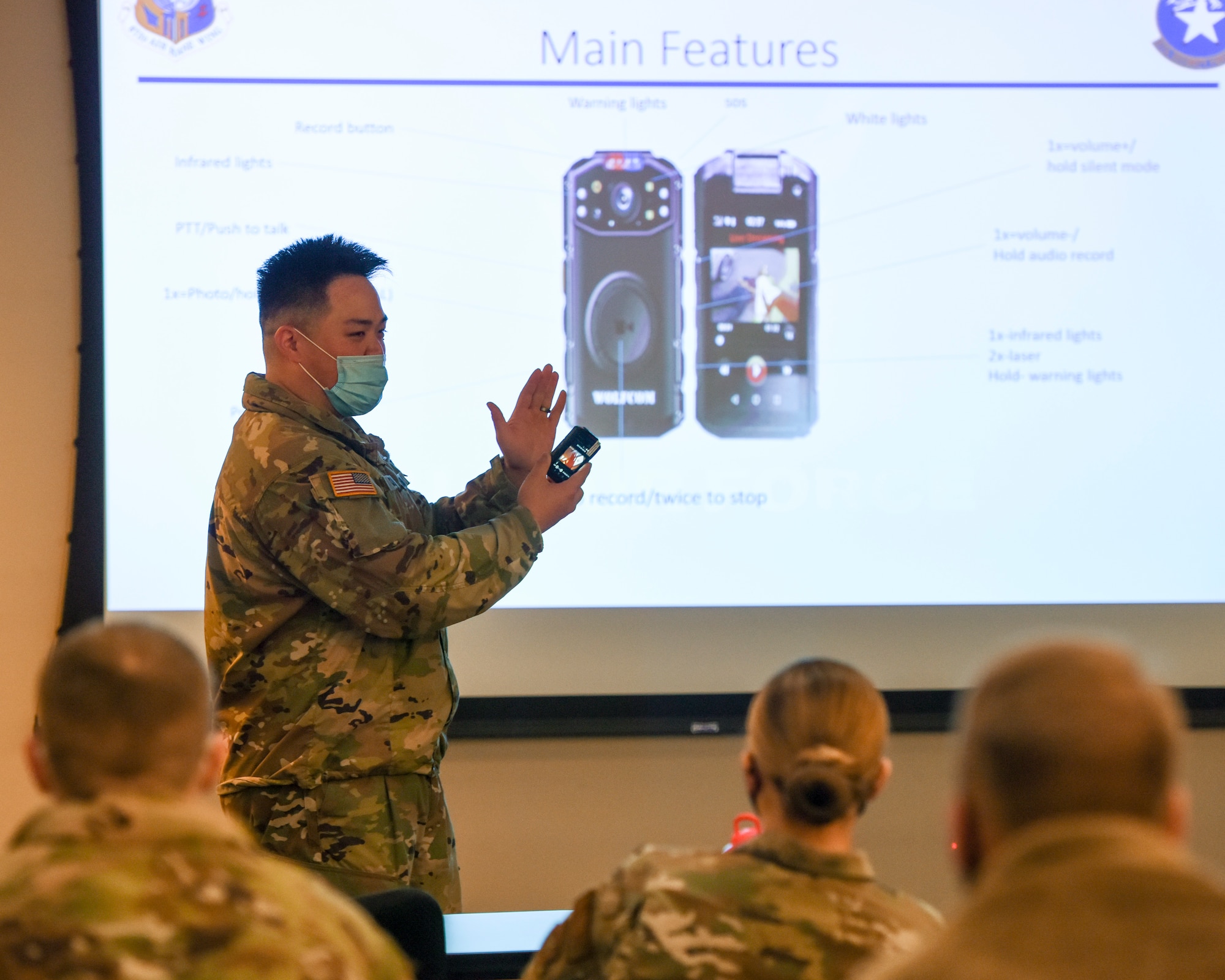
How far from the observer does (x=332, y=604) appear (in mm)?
2012

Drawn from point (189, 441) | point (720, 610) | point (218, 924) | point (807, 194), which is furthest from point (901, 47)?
point (218, 924)

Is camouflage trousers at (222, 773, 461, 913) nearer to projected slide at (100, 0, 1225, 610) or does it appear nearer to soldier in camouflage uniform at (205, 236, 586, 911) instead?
soldier in camouflage uniform at (205, 236, 586, 911)

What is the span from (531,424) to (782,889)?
50.1 inches

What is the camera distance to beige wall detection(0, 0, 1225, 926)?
9.99 feet

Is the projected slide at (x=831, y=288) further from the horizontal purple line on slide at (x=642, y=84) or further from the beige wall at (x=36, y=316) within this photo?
the beige wall at (x=36, y=316)

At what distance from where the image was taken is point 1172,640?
309 centimetres

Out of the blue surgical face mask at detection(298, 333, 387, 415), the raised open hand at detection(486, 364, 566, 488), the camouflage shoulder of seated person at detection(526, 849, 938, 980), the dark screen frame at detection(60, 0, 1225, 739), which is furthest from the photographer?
the dark screen frame at detection(60, 0, 1225, 739)

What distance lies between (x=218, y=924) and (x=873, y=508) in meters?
2.33

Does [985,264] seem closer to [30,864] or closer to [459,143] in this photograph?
[459,143]

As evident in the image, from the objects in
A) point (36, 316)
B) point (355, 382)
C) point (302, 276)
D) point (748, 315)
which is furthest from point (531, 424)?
point (36, 316)

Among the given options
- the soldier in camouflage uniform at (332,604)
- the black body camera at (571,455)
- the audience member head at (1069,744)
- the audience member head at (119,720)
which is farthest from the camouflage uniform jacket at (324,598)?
the audience member head at (1069,744)

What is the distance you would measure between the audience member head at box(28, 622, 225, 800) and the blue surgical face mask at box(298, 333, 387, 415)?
1.15 meters

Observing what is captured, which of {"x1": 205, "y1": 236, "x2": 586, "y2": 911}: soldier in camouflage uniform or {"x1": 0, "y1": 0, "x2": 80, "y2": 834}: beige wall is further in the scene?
{"x1": 0, "y1": 0, "x2": 80, "y2": 834}: beige wall

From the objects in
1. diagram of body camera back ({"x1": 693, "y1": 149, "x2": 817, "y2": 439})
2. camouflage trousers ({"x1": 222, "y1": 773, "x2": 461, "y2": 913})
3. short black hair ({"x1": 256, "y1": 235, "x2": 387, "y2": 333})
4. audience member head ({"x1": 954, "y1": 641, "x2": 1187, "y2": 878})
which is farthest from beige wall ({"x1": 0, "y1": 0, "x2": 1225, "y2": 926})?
audience member head ({"x1": 954, "y1": 641, "x2": 1187, "y2": 878})
